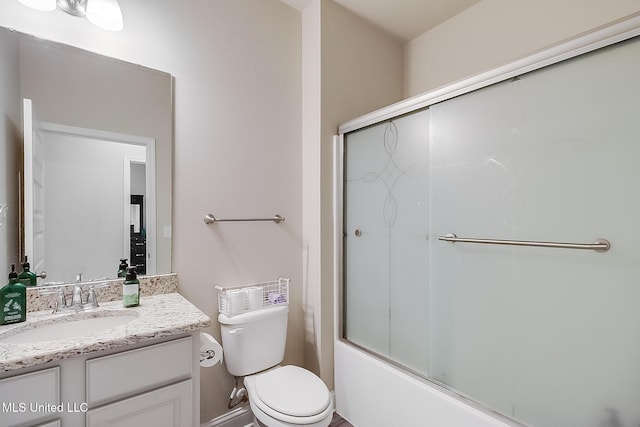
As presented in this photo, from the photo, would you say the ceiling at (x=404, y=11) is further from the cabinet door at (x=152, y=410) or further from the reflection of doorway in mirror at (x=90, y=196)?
the cabinet door at (x=152, y=410)

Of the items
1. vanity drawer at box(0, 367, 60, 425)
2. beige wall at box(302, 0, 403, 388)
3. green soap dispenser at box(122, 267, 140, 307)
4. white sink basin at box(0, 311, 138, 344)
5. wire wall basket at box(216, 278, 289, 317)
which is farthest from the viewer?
beige wall at box(302, 0, 403, 388)

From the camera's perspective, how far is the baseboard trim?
1.68m

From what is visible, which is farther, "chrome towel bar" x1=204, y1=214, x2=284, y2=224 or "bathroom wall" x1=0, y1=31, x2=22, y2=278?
"chrome towel bar" x1=204, y1=214, x2=284, y2=224

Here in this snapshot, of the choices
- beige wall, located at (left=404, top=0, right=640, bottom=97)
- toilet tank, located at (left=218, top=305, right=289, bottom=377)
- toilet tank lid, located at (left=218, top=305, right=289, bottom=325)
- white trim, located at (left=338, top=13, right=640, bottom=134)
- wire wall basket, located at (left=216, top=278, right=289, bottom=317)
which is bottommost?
toilet tank, located at (left=218, top=305, right=289, bottom=377)

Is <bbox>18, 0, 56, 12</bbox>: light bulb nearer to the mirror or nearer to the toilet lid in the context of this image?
the mirror

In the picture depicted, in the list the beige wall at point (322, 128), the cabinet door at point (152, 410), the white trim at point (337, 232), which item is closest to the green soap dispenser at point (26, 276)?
the cabinet door at point (152, 410)

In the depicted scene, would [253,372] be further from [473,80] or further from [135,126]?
[473,80]

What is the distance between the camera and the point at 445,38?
218 cm

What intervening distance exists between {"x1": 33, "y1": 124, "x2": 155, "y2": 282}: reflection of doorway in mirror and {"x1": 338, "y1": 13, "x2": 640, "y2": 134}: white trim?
1376 mm

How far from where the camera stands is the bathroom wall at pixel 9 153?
1.18m

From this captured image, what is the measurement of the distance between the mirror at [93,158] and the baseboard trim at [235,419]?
3.02 ft

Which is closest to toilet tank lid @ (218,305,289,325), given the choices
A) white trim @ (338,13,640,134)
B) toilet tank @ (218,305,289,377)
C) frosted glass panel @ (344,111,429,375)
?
toilet tank @ (218,305,289,377)

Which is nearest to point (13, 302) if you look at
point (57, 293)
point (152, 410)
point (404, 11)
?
point (57, 293)

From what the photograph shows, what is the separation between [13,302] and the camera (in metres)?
1.08
